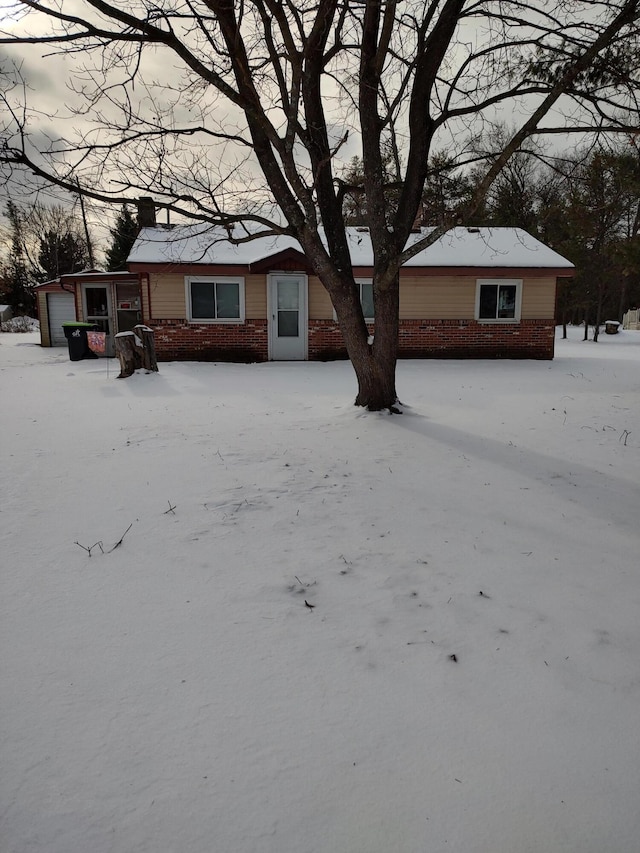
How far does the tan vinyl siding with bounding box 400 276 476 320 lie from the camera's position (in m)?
15.0

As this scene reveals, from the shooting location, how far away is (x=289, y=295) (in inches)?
581

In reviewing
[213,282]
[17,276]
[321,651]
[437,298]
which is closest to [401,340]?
[437,298]

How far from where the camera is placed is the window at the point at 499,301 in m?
15.4

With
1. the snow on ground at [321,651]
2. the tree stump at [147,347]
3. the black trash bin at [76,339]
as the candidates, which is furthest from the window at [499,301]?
the black trash bin at [76,339]

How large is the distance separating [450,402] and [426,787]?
7073mm

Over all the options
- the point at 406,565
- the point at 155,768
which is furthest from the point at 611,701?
the point at 155,768

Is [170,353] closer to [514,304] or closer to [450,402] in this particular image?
[450,402]

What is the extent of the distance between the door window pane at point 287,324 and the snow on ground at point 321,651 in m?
9.90

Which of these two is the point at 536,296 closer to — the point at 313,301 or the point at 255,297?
the point at 313,301

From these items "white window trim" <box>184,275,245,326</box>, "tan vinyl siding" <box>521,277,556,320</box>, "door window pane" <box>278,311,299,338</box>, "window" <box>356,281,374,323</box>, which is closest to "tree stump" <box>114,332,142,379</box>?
"white window trim" <box>184,275,245,326</box>

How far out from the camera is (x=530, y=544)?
339cm

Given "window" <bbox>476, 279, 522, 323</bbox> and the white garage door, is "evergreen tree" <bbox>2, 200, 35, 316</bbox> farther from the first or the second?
"window" <bbox>476, 279, 522, 323</bbox>

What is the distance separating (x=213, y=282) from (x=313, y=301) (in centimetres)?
283

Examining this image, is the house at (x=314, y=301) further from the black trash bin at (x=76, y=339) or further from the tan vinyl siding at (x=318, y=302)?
the black trash bin at (x=76, y=339)
